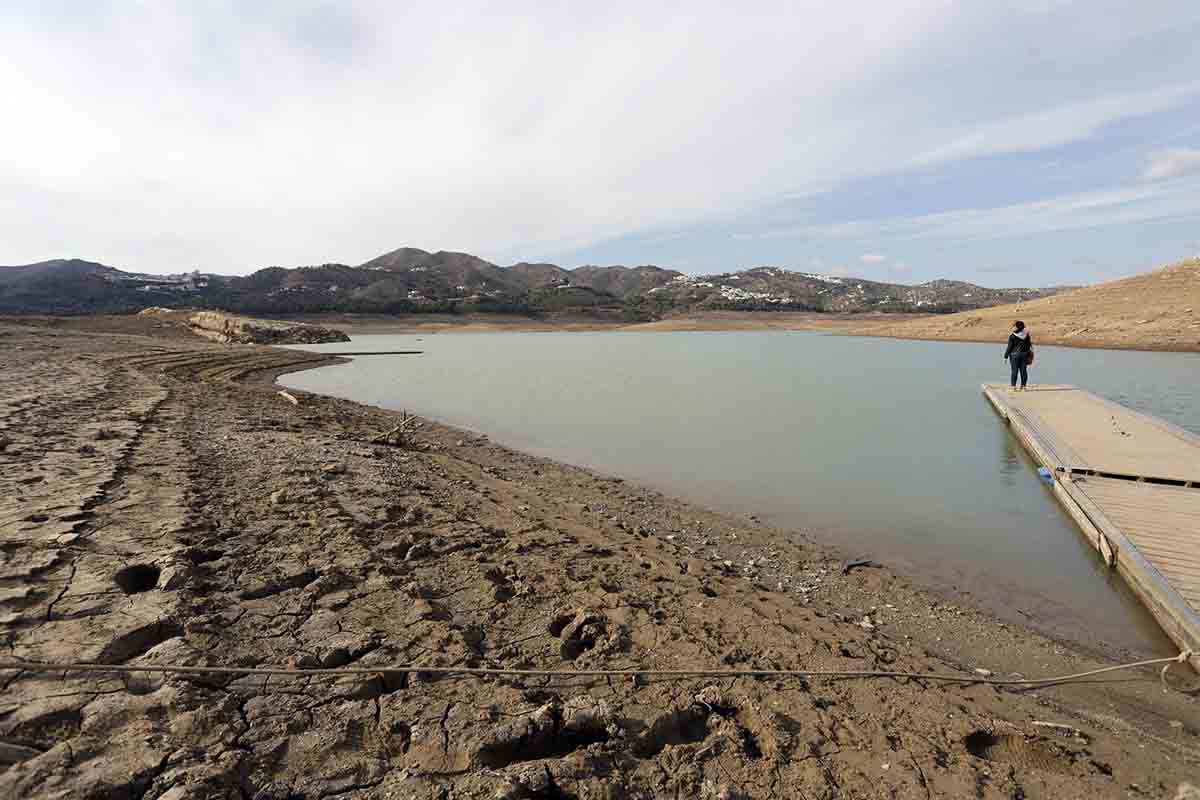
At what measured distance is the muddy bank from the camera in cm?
226

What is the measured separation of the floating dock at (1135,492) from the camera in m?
4.54

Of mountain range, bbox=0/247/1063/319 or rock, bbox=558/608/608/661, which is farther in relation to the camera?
mountain range, bbox=0/247/1063/319

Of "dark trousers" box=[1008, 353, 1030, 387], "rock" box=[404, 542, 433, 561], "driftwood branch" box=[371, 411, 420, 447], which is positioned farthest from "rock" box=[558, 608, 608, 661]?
"dark trousers" box=[1008, 353, 1030, 387]

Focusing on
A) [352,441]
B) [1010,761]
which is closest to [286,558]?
[1010,761]

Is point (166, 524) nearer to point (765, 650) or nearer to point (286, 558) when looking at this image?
point (286, 558)

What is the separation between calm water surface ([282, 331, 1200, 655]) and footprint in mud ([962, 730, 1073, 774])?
216 cm

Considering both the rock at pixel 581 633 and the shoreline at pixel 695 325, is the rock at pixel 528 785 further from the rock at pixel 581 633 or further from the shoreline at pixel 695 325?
the shoreline at pixel 695 325

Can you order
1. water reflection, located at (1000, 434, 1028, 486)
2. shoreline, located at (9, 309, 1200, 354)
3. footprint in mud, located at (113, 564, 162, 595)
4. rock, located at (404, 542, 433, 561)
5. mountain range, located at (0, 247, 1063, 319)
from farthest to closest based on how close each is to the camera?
mountain range, located at (0, 247, 1063, 319)
shoreline, located at (9, 309, 1200, 354)
water reflection, located at (1000, 434, 1028, 486)
rock, located at (404, 542, 433, 561)
footprint in mud, located at (113, 564, 162, 595)

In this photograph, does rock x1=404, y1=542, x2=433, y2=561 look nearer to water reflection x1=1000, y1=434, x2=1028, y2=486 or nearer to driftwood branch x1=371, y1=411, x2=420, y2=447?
driftwood branch x1=371, y1=411, x2=420, y2=447

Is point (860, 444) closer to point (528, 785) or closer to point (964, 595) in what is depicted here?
point (964, 595)

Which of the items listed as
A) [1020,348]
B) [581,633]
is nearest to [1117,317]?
[1020,348]

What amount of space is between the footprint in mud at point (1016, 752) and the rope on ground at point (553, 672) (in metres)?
0.52

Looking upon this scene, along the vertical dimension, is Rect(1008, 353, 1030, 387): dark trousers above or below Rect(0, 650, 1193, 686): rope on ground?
above

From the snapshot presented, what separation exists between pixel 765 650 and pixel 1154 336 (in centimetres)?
3953
